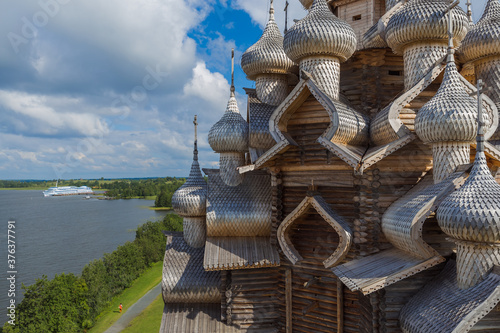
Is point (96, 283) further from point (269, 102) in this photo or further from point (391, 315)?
point (391, 315)

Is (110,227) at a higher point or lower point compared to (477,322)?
lower

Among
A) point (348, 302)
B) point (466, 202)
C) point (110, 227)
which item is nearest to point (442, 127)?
point (466, 202)

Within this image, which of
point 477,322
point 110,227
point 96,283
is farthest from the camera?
point 110,227

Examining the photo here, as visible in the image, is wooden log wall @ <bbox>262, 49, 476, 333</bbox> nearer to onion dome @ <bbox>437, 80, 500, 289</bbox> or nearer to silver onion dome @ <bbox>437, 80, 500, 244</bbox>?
onion dome @ <bbox>437, 80, 500, 289</bbox>

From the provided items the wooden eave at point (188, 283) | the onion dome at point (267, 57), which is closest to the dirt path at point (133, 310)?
the wooden eave at point (188, 283)

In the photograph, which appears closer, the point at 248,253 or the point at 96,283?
the point at 248,253

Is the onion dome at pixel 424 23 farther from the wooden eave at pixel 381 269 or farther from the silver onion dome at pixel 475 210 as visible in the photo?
the wooden eave at pixel 381 269

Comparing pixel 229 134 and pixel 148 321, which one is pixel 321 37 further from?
pixel 148 321

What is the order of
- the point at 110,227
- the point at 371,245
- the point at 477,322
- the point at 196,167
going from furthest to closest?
the point at 110,227
the point at 196,167
the point at 371,245
the point at 477,322

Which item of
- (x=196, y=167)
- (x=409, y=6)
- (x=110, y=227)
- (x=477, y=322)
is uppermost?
(x=409, y=6)
